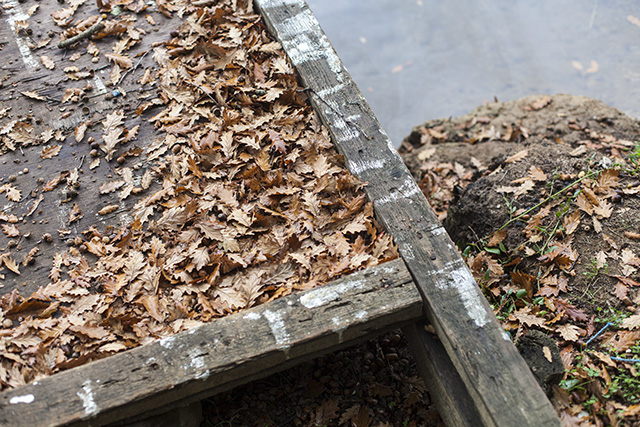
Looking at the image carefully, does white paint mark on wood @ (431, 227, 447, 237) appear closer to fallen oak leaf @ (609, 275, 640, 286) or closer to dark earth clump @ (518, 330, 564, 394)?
dark earth clump @ (518, 330, 564, 394)

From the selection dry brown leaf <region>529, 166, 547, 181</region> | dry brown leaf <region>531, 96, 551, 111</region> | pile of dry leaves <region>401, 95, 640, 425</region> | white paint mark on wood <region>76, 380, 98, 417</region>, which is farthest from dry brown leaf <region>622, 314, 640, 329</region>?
dry brown leaf <region>531, 96, 551, 111</region>

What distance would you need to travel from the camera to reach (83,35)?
12.8ft

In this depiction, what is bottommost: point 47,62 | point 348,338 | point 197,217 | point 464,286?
point 348,338

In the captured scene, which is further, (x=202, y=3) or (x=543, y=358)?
(x=202, y=3)

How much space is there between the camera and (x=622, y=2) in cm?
655

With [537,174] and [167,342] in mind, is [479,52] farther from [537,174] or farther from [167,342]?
[167,342]

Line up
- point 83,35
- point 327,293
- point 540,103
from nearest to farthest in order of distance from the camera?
point 327,293 → point 83,35 → point 540,103

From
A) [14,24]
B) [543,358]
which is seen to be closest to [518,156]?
[543,358]

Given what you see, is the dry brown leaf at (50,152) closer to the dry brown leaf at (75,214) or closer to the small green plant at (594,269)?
the dry brown leaf at (75,214)

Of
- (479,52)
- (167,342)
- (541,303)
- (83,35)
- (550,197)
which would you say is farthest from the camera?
(479,52)

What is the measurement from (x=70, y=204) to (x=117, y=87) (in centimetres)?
108

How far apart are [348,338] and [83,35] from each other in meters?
3.31

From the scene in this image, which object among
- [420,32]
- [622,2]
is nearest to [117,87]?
[420,32]

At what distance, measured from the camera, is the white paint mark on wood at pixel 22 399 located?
2.09m
